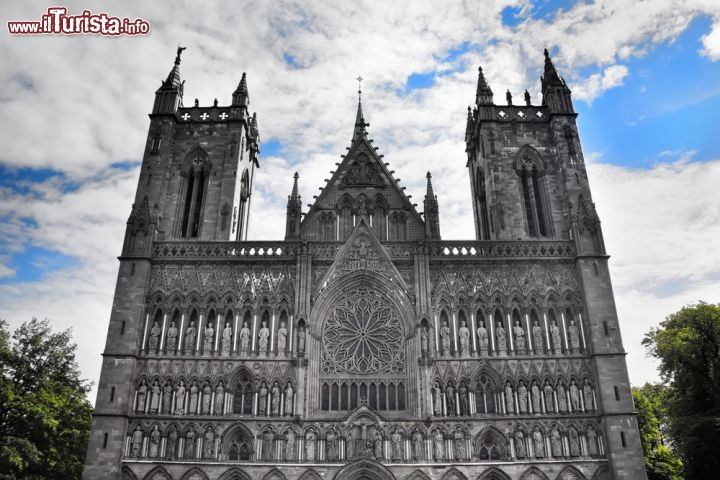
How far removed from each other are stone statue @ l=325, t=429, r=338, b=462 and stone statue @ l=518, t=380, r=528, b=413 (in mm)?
8517

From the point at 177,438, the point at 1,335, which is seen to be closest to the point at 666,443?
the point at 177,438

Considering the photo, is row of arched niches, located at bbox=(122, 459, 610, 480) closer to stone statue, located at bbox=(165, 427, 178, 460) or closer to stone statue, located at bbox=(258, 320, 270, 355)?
stone statue, located at bbox=(165, 427, 178, 460)

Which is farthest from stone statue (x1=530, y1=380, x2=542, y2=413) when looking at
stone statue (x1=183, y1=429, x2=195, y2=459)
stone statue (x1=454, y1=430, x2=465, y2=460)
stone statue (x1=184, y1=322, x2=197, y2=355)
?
stone statue (x1=184, y1=322, x2=197, y2=355)

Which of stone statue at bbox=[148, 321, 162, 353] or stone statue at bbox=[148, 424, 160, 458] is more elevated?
stone statue at bbox=[148, 321, 162, 353]

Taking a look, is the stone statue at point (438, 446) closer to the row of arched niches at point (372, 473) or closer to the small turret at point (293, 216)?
the row of arched niches at point (372, 473)

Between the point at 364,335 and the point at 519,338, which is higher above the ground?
the point at 364,335

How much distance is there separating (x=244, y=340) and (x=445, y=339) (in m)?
9.65

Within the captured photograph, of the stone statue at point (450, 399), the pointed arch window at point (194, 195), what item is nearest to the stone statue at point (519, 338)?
the stone statue at point (450, 399)

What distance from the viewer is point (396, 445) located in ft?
83.7

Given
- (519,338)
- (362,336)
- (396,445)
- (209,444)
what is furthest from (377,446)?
(519,338)

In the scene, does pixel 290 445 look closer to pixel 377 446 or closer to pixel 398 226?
pixel 377 446

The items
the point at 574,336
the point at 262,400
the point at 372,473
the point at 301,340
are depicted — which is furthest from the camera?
the point at 574,336

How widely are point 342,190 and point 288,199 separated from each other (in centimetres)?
304

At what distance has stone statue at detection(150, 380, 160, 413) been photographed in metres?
26.3
